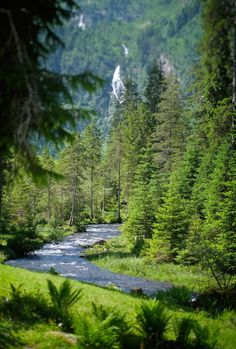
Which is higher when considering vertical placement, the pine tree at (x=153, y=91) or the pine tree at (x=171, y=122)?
the pine tree at (x=153, y=91)

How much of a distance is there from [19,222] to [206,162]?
74.5ft

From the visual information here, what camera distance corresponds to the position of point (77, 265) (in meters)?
30.0

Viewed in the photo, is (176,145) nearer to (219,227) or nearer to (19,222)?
(19,222)

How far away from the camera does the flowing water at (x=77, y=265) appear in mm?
23281

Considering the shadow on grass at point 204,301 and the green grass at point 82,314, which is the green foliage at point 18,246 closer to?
the green grass at point 82,314

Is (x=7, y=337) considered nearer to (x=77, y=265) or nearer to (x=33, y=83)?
(x=33, y=83)

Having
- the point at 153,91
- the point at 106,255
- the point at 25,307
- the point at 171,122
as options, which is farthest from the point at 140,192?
the point at 153,91

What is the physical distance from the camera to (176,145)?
168 feet

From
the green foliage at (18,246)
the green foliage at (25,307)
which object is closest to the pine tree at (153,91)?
the green foliage at (18,246)

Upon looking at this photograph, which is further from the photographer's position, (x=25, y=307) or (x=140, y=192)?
(x=140, y=192)

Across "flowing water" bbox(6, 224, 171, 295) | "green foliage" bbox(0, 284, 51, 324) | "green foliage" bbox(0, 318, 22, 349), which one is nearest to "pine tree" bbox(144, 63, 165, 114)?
"flowing water" bbox(6, 224, 171, 295)

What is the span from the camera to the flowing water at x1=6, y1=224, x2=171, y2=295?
76.4 feet

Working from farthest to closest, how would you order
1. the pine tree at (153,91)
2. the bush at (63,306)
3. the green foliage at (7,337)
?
1. the pine tree at (153,91)
2. the bush at (63,306)
3. the green foliage at (7,337)

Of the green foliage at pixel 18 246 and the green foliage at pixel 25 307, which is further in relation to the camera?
the green foliage at pixel 18 246
